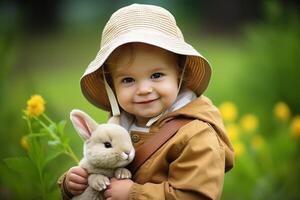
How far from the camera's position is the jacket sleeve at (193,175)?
112 inches

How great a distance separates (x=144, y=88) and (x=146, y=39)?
8.2 inches

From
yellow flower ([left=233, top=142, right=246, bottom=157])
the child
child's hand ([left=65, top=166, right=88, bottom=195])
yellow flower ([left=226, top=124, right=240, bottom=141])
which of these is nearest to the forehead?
the child

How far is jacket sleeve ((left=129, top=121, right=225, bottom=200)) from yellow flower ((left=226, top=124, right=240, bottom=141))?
6.99ft

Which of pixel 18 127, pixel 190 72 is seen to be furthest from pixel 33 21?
pixel 190 72

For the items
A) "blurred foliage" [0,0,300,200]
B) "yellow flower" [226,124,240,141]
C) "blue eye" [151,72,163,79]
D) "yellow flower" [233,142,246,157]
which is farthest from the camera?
"yellow flower" [226,124,240,141]

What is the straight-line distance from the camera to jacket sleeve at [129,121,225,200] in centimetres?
283

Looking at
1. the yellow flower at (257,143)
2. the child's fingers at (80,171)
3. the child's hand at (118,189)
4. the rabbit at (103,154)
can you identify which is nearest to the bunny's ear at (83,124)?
the rabbit at (103,154)

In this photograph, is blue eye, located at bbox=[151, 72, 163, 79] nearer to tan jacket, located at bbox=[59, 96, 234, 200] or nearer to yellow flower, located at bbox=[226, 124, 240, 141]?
tan jacket, located at bbox=[59, 96, 234, 200]

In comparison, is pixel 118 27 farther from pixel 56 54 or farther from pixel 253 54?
pixel 56 54

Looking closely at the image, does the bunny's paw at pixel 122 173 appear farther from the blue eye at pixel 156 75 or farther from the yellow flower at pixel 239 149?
the yellow flower at pixel 239 149

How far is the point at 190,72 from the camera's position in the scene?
10.7ft

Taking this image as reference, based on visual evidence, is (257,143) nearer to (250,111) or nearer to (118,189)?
(250,111)

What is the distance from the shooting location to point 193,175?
2830 mm

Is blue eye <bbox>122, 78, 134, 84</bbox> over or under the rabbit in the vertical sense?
over
